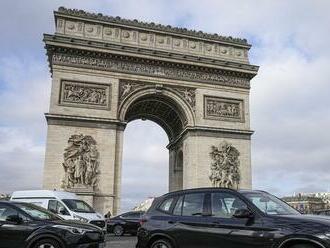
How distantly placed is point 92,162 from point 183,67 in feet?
31.1

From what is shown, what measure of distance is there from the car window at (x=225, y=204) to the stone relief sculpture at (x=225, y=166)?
75.7 ft

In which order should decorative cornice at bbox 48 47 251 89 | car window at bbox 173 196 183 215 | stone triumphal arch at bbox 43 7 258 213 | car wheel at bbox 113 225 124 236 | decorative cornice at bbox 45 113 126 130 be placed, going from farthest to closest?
decorative cornice at bbox 48 47 251 89
stone triumphal arch at bbox 43 7 258 213
decorative cornice at bbox 45 113 126 130
car wheel at bbox 113 225 124 236
car window at bbox 173 196 183 215

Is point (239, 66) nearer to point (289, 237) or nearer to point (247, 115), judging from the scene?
point (247, 115)

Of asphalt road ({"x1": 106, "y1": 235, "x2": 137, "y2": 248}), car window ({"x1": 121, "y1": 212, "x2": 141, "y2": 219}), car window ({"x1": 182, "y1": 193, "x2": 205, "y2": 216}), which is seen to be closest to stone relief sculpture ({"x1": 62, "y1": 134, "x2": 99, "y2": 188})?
car window ({"x1": 121, "y1": 212, "x2": 141, "y2": 219})

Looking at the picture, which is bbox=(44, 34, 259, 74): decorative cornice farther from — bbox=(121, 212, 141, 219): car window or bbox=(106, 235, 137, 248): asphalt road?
bbox=(106, 235, 137, 248): asphalt road

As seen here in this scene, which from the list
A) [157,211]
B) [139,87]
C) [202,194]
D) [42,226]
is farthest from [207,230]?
[139,87]

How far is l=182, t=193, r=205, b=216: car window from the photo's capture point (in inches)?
347

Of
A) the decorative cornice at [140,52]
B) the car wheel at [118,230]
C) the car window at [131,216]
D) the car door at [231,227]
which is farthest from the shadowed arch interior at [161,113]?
the car door at [231,227]

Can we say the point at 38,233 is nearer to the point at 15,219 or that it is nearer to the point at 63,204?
the point at 15,219

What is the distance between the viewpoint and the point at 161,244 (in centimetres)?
915

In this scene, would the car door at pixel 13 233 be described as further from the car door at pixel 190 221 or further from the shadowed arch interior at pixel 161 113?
the shadowed arch interior at pixel 161 113

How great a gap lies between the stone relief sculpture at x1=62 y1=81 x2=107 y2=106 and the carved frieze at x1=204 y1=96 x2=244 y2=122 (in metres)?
7.42

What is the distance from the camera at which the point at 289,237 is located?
23.5ft

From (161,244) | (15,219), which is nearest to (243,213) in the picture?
(161,244)
